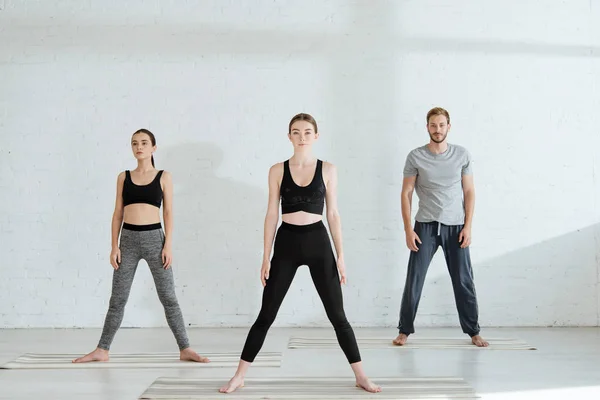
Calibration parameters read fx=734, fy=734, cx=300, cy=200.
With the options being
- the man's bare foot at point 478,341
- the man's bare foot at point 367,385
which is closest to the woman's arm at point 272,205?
the man's bare foot at point 367,385

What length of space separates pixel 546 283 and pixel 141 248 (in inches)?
Result: 135

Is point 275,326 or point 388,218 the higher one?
point 388,218

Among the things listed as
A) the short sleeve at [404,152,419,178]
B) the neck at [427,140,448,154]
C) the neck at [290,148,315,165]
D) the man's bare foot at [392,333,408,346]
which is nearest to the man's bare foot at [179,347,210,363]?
the man's bare foot at [392,333,408,346]

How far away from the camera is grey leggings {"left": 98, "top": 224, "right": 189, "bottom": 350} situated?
4.56m

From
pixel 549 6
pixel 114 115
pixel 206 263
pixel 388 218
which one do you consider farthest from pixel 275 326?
pixel 549 6

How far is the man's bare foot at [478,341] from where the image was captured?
508cm

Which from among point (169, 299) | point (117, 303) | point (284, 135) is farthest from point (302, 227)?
point (284, 135)

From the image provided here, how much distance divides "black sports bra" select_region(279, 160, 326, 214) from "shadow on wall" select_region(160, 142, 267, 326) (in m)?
2.38

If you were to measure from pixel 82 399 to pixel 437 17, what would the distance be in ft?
13.8

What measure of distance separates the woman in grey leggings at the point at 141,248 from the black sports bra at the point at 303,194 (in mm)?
1150

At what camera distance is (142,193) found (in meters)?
4.59

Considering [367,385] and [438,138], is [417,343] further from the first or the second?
[367,385]

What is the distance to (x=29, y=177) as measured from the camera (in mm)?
6141

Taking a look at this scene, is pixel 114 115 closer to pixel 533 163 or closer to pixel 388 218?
pixel 388 218
